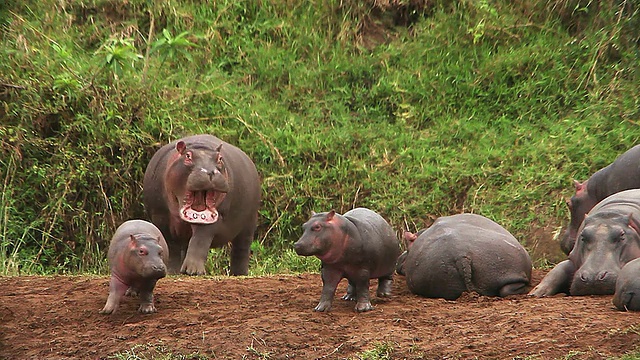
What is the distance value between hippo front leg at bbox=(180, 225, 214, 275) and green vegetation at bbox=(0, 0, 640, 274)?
Answer: 1.53 m

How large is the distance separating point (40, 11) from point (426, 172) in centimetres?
481

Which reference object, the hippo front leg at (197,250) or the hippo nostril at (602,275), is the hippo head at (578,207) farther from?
the hippo front leg at (197,250)

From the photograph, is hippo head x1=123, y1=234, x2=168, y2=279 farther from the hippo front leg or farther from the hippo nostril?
the hippo nostril

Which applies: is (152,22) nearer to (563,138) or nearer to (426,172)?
(426,172)

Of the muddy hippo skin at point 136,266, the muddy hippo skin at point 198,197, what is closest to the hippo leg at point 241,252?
the muddy hippo skin at point 198,197

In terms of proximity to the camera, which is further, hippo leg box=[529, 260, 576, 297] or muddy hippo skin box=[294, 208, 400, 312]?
hippo leg box=[529, 260, 576, 297]

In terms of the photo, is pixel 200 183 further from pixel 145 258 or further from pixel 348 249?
pixel 348 249

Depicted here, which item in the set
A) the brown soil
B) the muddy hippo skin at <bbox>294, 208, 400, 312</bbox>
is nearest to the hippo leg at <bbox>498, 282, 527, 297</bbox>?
the brown soil

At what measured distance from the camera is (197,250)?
923 cm

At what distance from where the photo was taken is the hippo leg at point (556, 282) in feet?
26.0

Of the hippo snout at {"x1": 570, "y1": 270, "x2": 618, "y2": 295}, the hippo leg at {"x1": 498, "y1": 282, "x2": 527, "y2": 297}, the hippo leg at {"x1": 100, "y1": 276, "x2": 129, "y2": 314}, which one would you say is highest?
the hippo snout at {"x1": 570, "y1": 270, "x2": 618, "y2": 295}

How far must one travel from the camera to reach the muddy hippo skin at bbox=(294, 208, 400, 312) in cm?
711

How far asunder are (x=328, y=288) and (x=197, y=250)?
2.24m

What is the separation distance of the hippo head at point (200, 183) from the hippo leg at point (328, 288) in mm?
1887
